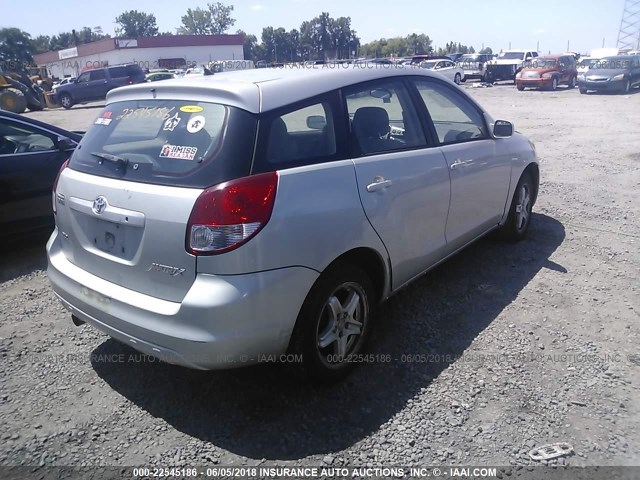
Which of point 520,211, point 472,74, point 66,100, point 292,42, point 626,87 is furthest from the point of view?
point 292,42

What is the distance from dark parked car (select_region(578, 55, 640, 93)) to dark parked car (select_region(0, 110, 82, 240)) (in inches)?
948

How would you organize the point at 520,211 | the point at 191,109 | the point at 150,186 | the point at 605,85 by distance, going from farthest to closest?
the point at 605,85, the point at 520,211, the point at 191,109, the point at 150,186

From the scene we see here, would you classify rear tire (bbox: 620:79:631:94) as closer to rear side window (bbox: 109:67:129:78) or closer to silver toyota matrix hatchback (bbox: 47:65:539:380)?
silver toyota matrix hatchback (bbox: 47:65:539:380)

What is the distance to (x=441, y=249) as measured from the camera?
3.80m

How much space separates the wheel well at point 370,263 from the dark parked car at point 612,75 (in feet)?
80.1

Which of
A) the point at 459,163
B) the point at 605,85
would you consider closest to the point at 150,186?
the point at 459,163

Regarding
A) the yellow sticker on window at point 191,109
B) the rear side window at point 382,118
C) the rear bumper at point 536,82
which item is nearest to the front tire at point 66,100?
the rear bumper at point 536,82

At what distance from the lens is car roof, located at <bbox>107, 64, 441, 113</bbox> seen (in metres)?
2.61

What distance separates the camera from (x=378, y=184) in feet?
9.94

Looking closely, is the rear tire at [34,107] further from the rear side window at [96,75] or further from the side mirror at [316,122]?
the side mirror at [316,122]

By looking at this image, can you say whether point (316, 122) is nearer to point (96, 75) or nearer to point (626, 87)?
point (626, 87)

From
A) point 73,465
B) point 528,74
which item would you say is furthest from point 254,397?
point 528,74

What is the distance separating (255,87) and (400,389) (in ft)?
6.21

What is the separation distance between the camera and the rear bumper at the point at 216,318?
2.38m
